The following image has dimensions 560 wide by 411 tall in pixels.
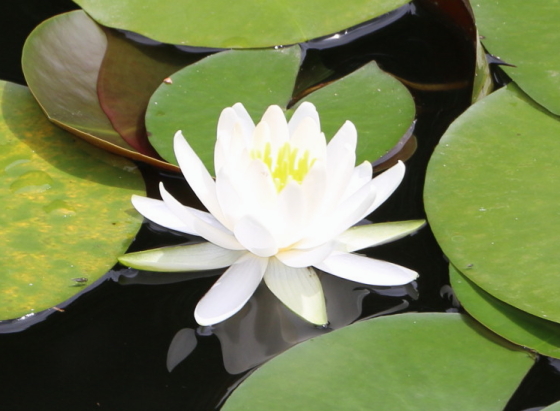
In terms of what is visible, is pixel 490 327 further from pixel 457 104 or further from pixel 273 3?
pixel 273 3

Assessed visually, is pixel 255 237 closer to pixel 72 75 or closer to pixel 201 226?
pixel 201 226

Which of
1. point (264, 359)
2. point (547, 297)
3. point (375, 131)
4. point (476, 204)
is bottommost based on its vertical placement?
point (264, 359)

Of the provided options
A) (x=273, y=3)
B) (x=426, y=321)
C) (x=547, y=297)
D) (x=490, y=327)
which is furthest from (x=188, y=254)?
(x=273, y=3)

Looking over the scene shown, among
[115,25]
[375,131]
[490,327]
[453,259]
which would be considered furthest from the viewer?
[115,25]

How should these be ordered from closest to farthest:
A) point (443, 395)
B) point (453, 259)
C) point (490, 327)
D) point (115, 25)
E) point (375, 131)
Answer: point (443, 395) → point (490, 327) → point (453, 259) → point (375, 131) → point (115, 25)

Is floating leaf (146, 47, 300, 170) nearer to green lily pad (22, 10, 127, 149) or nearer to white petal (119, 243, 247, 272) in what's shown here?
green lily pad (22, 10, 127, 149)

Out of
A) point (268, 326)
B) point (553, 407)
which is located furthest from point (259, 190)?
point (553, 407)

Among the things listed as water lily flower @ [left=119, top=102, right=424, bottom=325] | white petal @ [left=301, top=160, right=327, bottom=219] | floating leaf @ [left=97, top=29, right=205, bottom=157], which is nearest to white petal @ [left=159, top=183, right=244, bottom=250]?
water lily flower @ [left=119, top=102, right=424, bottom=325]
